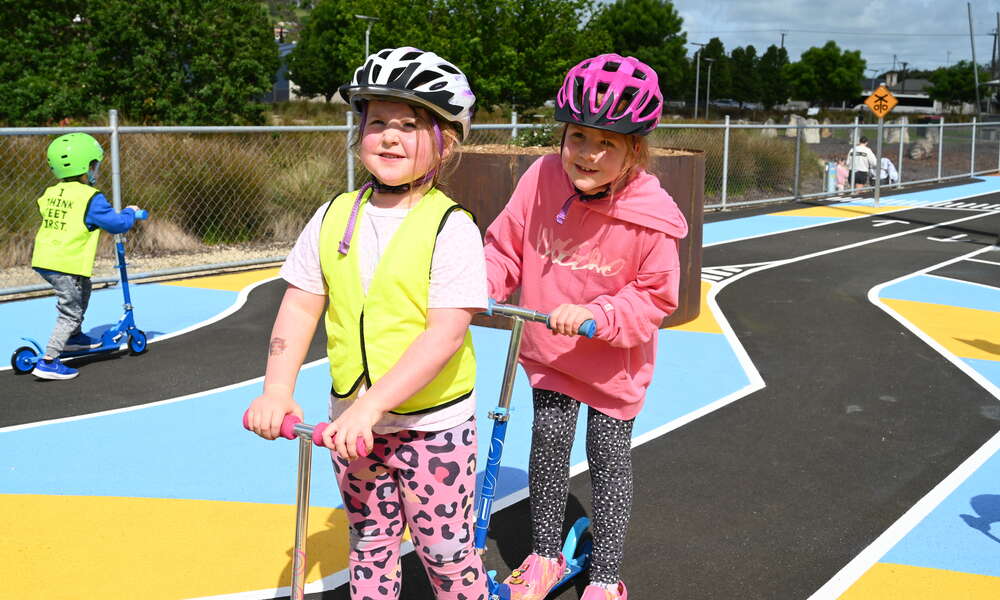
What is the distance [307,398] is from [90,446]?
1.42 meters

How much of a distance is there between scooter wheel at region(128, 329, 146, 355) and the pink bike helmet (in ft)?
17.1

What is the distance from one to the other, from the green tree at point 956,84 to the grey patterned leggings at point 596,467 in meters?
120

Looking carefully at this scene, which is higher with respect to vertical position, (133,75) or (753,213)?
(133,75)

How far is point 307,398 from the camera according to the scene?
21.3 ft

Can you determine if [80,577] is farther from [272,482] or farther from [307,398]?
[307,398]

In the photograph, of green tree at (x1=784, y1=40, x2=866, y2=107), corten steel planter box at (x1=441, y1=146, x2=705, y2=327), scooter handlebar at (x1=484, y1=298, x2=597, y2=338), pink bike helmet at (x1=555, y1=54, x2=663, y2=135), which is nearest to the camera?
scooter handlebar at (x1=484, y1=298, x2=597, y2=338)

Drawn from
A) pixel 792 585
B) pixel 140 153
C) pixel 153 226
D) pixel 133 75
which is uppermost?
pixel 133 75

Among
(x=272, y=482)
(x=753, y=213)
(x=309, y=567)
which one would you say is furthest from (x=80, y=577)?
(x=753, y=213)

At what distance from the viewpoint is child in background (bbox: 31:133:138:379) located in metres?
6.74

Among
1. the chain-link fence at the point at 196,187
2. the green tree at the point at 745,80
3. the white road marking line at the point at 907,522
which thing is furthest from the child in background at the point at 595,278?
the green tree at the point at 745,80

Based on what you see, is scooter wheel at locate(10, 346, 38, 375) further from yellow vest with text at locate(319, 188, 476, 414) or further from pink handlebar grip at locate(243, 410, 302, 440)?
pink handlebar grip at locate(243, 410, 302, 440)

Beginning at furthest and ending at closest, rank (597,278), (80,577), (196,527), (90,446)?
(90,446) < (196,527) < (80,577) < (597,278)

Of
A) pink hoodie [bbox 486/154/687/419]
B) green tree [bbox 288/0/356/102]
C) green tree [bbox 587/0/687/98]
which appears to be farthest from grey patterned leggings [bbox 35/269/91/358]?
green tree [bbox 587/0/687/98]

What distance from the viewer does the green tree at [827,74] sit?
11050 cm
